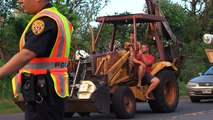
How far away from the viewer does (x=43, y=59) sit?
13.9 ft

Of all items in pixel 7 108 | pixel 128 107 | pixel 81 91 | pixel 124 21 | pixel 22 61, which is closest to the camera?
pixel 22 61

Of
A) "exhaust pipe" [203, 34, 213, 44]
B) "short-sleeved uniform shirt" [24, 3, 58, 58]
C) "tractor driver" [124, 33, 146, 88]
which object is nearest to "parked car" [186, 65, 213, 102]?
"exhaust pipe" [203, 34, 213, 44]

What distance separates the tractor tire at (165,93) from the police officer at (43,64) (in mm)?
9461

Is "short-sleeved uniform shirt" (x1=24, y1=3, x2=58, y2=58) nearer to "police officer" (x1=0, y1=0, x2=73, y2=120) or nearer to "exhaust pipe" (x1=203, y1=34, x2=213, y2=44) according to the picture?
"police officer" (x1=0, y1=0, x2=73, y2=120)

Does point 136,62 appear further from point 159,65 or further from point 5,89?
point 5,89

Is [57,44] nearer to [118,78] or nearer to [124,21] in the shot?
[118,78]

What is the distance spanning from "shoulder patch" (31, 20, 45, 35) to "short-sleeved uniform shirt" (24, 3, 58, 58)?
18 millimetres

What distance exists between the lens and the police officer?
13.7 feet

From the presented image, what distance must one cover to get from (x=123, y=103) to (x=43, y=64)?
26.2 ft

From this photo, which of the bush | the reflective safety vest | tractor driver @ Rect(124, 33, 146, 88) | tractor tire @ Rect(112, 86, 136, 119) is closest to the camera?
the reflective safety vest

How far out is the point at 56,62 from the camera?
4293 millimetres

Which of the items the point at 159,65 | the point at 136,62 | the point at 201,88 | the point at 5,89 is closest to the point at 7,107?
the point at 5,89

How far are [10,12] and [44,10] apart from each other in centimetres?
1630

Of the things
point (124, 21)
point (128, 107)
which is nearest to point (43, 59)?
point (128, 107)
